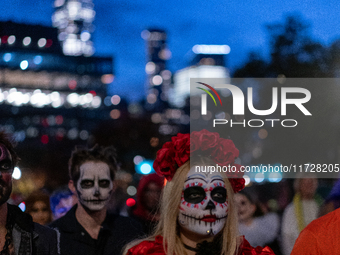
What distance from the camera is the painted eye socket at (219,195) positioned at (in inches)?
76.7

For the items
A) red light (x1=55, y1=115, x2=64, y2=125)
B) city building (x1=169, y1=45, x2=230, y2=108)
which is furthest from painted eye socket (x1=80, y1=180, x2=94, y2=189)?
city building (x1=169, y1=45, x2=230, y2=108)

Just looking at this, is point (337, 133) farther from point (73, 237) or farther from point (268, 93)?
point (73, 237)

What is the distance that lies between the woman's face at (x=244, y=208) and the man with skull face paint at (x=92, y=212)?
0.82 meters

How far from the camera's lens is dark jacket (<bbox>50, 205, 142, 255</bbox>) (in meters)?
2.68

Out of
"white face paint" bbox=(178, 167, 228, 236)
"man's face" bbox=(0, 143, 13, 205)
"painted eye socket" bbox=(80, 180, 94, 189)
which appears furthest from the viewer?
"painted eye socket" bbox=(80, 180, 94, 189)

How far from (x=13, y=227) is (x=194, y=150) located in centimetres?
127

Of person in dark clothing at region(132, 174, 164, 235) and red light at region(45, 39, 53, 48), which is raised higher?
red light at region(45, 39, 53, 48)

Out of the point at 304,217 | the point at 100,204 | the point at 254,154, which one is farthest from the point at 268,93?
the point at 100,204

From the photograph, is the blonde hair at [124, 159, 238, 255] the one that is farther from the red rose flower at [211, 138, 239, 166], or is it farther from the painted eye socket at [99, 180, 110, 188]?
the painted eye socket at [99, 180, 110, 188]

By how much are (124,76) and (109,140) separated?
490 millimetres

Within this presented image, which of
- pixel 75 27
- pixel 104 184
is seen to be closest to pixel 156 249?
pixel 104 184

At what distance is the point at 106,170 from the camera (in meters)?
2.70

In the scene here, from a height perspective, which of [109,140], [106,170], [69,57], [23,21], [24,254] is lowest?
[24,254]

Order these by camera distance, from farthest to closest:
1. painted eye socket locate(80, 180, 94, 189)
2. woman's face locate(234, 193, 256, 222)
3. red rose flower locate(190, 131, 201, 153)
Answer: woman's face locate(234, 193, 256, 222) → painted eye socket locate(80, 180, 94, 189) → red rose flower locate(190, 131, 201, 153)
